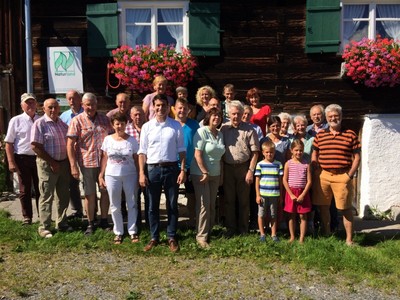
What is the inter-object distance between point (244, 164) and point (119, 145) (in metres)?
1.54

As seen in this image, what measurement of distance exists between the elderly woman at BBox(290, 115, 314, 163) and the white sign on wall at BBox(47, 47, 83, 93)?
3.98 meters

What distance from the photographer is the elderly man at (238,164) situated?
5.89m

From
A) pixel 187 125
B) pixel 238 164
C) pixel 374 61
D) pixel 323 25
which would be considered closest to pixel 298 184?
pixel 238 164

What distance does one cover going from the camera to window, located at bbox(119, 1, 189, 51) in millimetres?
8266

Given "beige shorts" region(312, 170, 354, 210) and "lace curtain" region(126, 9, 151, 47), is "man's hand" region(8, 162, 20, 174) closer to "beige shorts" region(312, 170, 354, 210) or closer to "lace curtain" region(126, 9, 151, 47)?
"lace curtain" region(126, 9, 151, 47)

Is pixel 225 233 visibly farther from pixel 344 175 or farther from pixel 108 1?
pixel 108 1

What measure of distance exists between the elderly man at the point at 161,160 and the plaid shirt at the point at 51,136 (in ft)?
3.76

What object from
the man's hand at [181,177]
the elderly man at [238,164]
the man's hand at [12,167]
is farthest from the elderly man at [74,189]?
the elderly man at [238,164]

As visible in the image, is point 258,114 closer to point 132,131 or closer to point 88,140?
point 132,131

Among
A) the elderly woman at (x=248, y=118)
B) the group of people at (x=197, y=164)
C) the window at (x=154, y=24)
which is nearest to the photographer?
the group of people at (x=197, y=164)

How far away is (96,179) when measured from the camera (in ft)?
19.9

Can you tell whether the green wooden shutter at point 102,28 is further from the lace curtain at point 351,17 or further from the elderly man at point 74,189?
the lace curtain at point 351,17

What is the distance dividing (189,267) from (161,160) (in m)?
1.23

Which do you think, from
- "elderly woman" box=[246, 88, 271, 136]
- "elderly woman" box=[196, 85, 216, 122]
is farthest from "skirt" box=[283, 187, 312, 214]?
"elderly woman" box=[196, 85, 216, 122]
